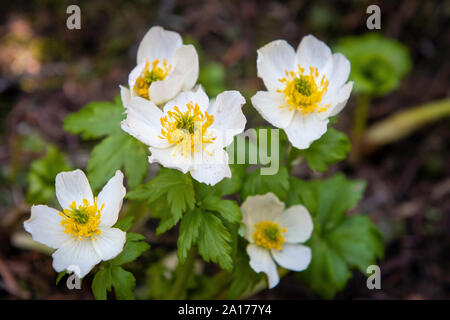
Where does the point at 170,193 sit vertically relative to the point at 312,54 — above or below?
below

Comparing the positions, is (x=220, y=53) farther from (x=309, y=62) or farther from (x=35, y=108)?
Result: (x=309, y=62)

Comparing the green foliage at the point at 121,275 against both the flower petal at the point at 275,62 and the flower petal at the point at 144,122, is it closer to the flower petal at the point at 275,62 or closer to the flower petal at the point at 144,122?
the flower petal at the point at 144,122

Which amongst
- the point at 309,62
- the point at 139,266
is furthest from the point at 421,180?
the point at 139,266

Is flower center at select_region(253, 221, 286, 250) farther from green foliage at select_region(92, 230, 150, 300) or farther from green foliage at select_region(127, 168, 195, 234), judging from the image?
green foliage at select_region(92, 230, 150, 300)

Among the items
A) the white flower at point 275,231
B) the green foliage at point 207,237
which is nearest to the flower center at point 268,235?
the white flower at point 275,231

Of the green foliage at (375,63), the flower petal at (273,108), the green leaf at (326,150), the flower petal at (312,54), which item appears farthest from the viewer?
the green foliage at (375,63)

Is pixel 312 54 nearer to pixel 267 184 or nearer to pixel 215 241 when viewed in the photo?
pixel 267 184

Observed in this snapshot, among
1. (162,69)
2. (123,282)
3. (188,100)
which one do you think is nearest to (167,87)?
(188,100)
